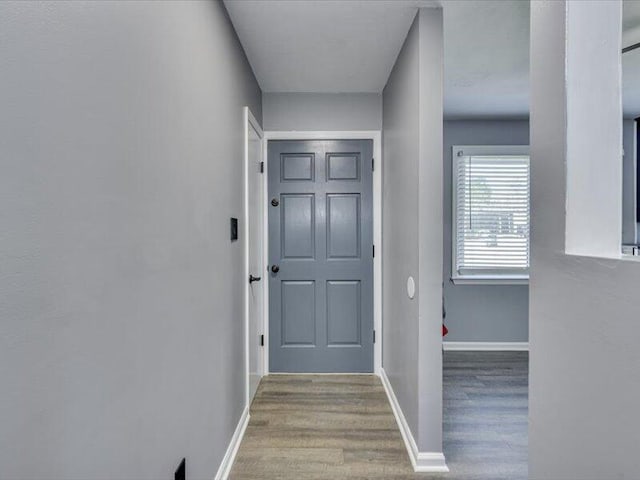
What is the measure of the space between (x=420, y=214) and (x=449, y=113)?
7.41 feet

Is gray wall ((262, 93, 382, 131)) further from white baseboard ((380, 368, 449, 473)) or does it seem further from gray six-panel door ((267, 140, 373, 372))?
white baseboard ((380, 368, 449, 473))

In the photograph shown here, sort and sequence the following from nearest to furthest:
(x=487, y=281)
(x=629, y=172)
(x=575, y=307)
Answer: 1. (x=575, y=307)
2. (x=629, y=172)
3. (x=487, y=281)

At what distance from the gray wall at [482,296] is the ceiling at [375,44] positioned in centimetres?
59

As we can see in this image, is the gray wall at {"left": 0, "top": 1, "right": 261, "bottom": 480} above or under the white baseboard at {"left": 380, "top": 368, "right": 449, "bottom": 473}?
above

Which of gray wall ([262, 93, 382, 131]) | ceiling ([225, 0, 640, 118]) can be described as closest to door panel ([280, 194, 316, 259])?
gray wall ([262, 93, 382, 131])

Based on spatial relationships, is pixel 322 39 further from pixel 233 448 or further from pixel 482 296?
pixel 482 296

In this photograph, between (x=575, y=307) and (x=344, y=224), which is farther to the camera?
(x=344, y=224)

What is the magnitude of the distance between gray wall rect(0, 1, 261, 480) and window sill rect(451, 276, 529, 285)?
3030 mm

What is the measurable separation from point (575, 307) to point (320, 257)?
271 cm

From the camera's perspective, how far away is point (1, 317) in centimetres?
63

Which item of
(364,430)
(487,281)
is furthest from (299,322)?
(487,281)

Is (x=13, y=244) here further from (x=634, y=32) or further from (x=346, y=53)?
(x=346, y=53)

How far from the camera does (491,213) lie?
404 centimetres

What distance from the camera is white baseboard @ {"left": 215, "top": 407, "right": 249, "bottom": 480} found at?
1.95m
